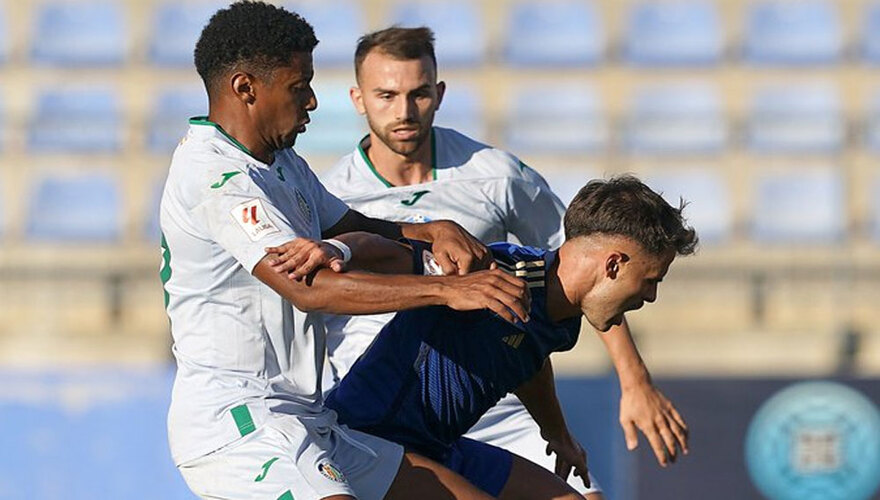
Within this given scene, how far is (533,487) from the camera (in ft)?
15.6

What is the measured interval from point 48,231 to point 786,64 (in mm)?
8436

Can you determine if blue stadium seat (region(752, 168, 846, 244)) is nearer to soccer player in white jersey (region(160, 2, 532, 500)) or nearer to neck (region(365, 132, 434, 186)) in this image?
neck (region(365, 132, 434, 186))

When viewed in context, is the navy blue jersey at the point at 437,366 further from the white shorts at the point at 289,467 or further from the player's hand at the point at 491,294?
the player's hand at the point at 491,294

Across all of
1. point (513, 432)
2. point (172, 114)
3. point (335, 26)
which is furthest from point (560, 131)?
point (513, 432)

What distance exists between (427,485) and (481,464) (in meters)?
0.40

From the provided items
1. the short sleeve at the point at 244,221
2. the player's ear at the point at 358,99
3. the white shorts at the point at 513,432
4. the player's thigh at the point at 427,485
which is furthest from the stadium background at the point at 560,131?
the short sleeve at the point at 244,221

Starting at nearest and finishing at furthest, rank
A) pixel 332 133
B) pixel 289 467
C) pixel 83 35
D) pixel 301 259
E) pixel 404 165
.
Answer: pixel 301 259
pixel 289 467
pixel 404 165
pixel 332 133
pixel 83 35

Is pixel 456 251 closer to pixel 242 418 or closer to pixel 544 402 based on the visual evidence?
pixel 242 418

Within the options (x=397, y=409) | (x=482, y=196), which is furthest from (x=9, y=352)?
(x=397, y=409)

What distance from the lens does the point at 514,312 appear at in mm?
3900

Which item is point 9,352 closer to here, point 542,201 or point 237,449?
point 542,201

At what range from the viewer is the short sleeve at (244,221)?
407 cm

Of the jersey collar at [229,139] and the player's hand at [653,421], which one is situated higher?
the jersey collar at [229,139]

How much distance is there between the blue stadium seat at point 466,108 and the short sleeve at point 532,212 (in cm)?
1147
